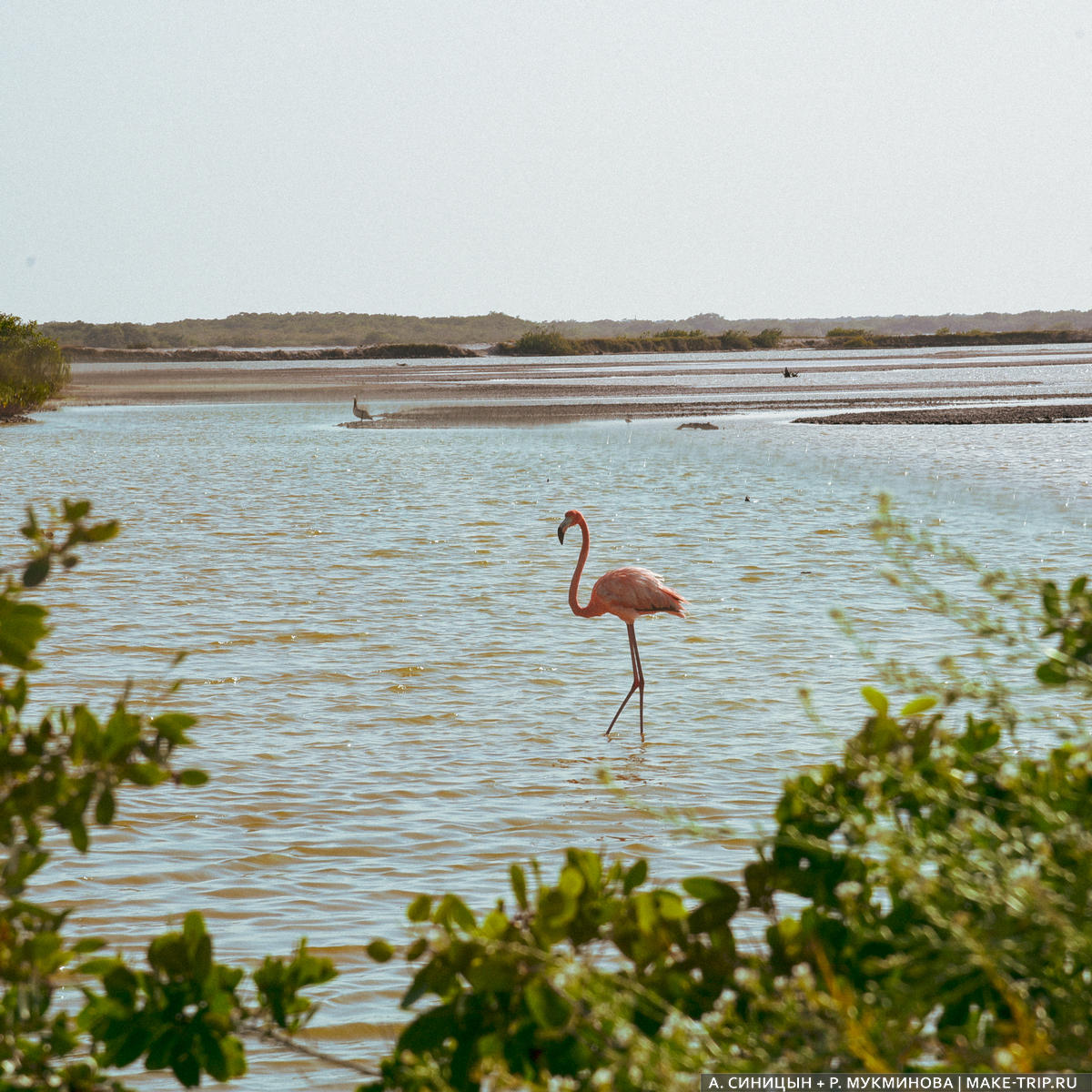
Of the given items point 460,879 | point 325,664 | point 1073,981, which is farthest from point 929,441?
point 1073,981

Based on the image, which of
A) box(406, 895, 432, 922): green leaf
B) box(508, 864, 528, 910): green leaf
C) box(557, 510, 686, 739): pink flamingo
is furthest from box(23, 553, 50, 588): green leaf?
box(557, 510, 686, 739): pink flamingo

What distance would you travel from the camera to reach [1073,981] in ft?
6.79

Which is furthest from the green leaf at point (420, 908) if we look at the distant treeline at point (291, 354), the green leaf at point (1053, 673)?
the distant treeline at point (291, 354)

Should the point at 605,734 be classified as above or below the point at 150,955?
below

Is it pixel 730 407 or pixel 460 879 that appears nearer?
pixel 460 879

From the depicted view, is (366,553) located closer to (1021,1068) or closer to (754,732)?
(754,732)

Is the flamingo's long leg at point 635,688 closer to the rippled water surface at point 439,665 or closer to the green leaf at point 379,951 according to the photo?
the rippled water surface at point 439,665

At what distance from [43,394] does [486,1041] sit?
43.8m

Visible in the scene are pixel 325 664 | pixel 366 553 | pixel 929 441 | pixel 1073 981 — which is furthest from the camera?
pixel 929 441

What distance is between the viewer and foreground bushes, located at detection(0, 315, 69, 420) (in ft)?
138

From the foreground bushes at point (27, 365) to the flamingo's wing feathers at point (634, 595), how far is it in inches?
1405

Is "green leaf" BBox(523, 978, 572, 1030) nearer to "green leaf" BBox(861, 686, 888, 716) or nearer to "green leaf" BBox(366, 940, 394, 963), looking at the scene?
"green leaf" BBox(366, 940, 394, 963)

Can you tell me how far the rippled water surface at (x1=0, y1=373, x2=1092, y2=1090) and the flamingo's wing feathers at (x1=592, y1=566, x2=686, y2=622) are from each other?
528mm

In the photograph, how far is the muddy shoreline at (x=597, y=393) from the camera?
37562 millimetres
